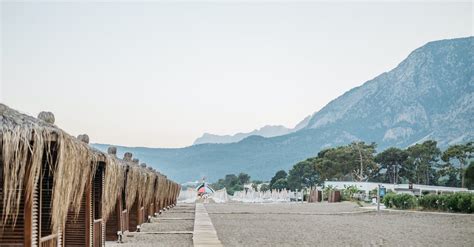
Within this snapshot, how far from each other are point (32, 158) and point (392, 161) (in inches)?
3402

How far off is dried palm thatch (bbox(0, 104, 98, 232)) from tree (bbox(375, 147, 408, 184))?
274ft

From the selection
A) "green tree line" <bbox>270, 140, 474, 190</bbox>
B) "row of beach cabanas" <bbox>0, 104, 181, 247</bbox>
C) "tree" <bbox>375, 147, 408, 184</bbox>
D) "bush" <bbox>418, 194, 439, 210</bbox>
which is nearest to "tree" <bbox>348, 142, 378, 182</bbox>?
"green tree line" <bbox>270, 140, 474, 190</bbox>

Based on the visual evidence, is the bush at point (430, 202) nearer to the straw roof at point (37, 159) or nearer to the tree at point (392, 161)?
the straw roof at point (37, 159)

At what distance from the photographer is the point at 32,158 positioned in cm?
642

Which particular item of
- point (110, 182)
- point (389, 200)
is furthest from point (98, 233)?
point (389, 200)

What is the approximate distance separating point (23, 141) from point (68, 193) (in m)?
1.34

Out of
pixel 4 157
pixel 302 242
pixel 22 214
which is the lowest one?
pixel 302 242

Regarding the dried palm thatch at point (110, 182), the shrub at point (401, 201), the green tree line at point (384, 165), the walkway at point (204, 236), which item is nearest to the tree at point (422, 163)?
the green tree line at point (384, 165)

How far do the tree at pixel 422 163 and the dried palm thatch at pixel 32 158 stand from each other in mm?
82908

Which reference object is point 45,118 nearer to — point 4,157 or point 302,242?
point 4,157

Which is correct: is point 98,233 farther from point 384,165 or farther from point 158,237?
point 384,165

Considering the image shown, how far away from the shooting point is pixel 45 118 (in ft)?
26.3

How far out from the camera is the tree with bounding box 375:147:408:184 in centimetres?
8869

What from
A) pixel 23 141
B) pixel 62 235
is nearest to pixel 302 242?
pixel 62 235
